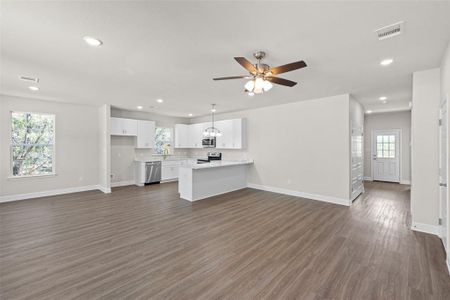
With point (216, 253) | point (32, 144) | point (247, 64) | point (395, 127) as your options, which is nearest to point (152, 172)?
point (32, 144)

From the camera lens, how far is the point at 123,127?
6.89 metres

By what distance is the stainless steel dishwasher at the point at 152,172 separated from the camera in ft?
23.5

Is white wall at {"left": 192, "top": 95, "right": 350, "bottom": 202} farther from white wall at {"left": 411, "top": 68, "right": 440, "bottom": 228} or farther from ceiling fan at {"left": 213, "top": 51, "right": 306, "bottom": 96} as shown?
ceiling fan at {"left": 213, "top": 51, "right": 306, "bottom": 96}

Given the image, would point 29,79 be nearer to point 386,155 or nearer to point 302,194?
point 302,194

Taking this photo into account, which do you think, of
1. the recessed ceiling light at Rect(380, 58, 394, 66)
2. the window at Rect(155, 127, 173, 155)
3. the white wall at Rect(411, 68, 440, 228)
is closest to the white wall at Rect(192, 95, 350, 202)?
the white wall at Rect(411, 68, 440, 228)

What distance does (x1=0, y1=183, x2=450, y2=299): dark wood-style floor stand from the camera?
2.01 m

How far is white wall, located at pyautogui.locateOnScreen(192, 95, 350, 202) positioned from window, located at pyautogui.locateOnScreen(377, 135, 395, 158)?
14.5 feet

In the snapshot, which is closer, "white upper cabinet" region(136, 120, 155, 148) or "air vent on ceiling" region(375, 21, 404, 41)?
"air vent on ceiling" region(375, 21, 404, 41)

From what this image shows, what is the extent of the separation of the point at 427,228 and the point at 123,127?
26.7ft

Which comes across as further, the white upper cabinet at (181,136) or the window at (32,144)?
the white upper cabinet at (181,136)

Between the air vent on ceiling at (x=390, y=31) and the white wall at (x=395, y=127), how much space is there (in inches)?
276

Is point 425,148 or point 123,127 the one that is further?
point 123,127

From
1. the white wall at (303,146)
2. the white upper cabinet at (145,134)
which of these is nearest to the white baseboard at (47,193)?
the white upper cabinet at (145,134)

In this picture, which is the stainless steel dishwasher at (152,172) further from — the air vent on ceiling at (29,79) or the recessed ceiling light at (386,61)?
the recessed ceiling light at (386,61)
